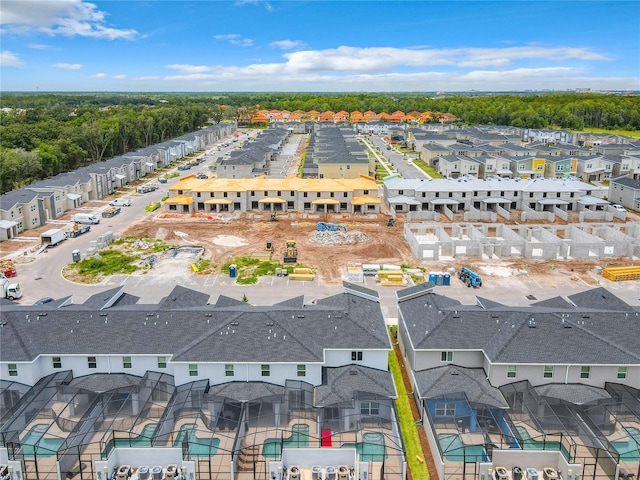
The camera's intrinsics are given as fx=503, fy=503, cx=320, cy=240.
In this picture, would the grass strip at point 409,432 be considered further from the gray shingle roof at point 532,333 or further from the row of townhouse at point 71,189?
the row of townhouse at point 71,189

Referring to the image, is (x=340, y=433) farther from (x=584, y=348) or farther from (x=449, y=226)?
(x=449, y=226)

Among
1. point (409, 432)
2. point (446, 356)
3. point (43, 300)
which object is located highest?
point (446, 356)

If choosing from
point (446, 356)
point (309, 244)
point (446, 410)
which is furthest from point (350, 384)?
point (309, 244)

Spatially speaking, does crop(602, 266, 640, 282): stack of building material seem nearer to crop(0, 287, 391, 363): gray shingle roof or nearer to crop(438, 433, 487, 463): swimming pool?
crop(0, 287, 391, 363): gray shingle roof

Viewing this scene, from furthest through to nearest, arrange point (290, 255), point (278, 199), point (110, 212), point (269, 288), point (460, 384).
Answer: point (278, 199) < point (110, 212) < point (290, 255) < point (269, 288) < point (460, 384)

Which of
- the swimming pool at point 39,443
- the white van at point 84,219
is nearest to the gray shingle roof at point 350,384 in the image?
the swimming pool at point 39,443

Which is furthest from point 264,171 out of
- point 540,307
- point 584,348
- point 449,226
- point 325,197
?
point 584,348

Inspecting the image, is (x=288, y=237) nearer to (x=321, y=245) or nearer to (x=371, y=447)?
(x=321, y=245)
